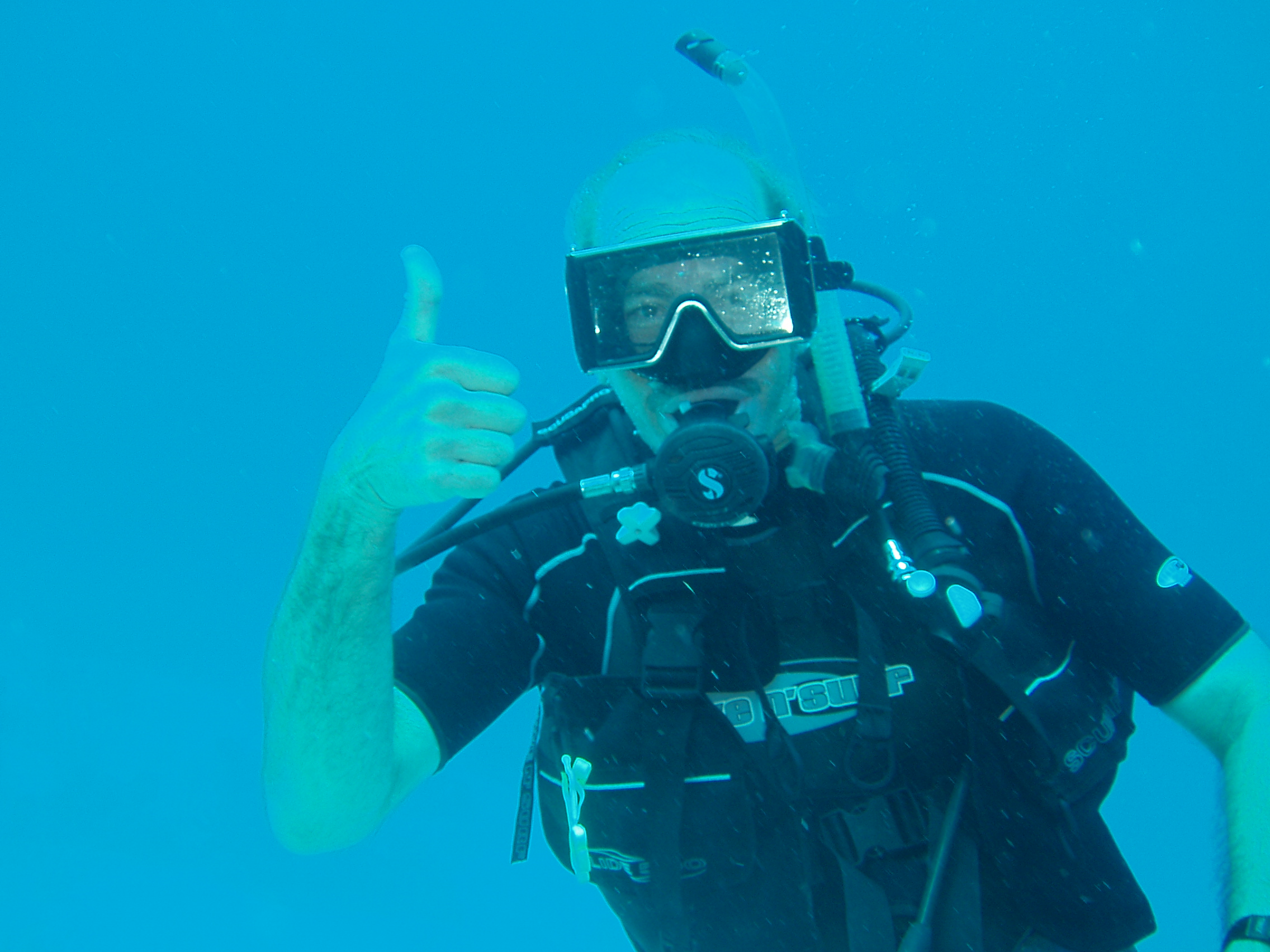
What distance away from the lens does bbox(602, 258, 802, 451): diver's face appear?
2.00m

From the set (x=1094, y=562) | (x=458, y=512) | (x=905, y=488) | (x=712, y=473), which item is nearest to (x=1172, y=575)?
(x=1094, y=562)

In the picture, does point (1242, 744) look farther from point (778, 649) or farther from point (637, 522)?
point (637, 522)

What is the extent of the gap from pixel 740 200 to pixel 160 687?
1638 centimetres

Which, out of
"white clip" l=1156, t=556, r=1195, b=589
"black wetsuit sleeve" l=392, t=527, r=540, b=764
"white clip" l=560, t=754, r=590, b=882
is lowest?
"white clip" l=560, t=754, r=590, b=882

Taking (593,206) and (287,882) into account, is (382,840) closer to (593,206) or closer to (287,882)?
(287,882)

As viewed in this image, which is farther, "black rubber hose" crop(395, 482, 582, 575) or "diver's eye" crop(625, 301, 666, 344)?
"diver's eye" crop(625, 301, 666, 344)

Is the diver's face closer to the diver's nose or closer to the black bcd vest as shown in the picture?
the diver's nose

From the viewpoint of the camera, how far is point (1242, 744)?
5.52 feet

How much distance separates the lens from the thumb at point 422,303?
4.52 ft

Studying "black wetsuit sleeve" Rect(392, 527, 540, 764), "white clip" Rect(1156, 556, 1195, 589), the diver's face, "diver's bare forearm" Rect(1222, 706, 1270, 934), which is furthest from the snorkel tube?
"diver's bare forearm" Rect(1222, 706, 1270, 934)

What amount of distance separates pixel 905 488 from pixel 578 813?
1075mm

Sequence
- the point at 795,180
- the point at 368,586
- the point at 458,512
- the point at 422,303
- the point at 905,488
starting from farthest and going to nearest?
the point at 795,180
the point at 458,512
the point at 905,488
the point at 368,586
the point at 422,303

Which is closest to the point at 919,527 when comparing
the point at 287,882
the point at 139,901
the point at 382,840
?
the point at 382,840

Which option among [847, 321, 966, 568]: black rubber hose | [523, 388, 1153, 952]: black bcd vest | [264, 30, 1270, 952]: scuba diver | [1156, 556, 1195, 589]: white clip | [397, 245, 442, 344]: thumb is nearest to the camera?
[397, 245, 442, 344]: thumb
